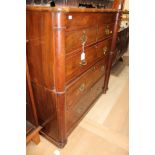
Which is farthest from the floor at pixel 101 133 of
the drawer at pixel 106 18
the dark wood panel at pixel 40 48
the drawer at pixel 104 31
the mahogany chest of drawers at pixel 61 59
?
the drawer at pixel 106 18

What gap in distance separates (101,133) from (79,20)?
1129 mm

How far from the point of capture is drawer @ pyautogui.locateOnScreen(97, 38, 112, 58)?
1.70 metres

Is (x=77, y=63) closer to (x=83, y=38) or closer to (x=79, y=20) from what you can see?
(x=83, y=38)

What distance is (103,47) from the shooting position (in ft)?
5.95

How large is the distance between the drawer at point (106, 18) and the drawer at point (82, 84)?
0.45m

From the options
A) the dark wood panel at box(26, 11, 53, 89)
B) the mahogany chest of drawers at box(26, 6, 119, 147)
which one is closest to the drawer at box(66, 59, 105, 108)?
the mahogany chest of drawers at box(26, 6, 119, 147)

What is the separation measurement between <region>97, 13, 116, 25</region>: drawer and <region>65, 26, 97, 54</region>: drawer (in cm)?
11

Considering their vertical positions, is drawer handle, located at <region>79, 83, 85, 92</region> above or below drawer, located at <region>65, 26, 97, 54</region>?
below

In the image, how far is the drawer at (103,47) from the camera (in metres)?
1.70

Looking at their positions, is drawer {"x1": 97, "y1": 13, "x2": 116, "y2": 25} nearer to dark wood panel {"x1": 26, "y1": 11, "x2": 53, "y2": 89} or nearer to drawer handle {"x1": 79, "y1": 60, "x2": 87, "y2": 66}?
drawer handle {"x1": 79, "y1": 60, "x2": 87, "y2": 66}

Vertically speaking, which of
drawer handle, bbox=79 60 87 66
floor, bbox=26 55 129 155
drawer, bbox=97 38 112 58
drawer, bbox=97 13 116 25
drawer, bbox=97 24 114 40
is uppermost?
drawer, bbox=97 13 116 25

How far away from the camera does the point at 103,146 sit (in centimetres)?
148

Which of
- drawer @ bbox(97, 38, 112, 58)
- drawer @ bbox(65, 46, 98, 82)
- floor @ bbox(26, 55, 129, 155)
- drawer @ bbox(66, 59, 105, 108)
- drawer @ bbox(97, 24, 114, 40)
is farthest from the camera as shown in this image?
drawer @ bbox(97, 38, 112, 58)
